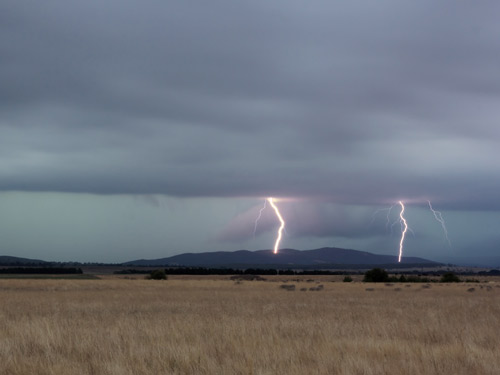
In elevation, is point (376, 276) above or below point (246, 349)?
below

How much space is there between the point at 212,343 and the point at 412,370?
184 inches

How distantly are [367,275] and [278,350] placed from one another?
9210 centimetres

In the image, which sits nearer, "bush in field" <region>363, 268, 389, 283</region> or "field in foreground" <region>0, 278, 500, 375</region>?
"field in foreground" <region>0, 278, 500, 375</region>

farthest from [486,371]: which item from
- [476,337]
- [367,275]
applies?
[367,275]

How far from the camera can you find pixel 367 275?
332ft

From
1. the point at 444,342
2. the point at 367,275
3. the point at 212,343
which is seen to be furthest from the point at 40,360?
the point at 367,275

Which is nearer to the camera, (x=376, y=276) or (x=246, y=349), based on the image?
(x=246, y=349)

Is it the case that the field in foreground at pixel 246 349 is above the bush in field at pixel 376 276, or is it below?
above

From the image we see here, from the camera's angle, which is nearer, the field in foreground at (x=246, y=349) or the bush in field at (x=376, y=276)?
the field in foreground at (x=246, y=349)

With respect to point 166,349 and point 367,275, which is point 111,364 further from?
point 367,275

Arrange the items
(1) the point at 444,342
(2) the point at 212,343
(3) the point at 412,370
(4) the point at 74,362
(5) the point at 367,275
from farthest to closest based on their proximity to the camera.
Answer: (5) the point at 367,275 < (1) the point at 444,342 < (2) the point at 212,343 < (4) the point at 74,362 < (3) the point at 412,370

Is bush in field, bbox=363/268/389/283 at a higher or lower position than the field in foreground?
lower

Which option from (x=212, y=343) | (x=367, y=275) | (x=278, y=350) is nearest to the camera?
→ (x=278, y=350)

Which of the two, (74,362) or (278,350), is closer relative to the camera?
(74,362)
